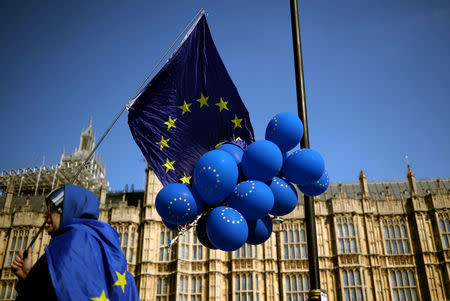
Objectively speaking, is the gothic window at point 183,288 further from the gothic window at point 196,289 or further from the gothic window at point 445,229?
the gothic window at point 445,229

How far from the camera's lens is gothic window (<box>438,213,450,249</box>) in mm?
27797

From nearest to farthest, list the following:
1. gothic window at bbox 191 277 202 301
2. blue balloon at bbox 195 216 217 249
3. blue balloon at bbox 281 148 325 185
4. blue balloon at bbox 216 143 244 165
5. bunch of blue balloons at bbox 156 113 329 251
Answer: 1. bunch of blue balloons at bbox 156 113 329 251
2. blue balloon at bbox 281 148 325 185
3. blue balloon at bbox 195 216 217 249
4. blue balloon at bbox 216 143 244 165
5. gothic window at bbox 191 277 202 301

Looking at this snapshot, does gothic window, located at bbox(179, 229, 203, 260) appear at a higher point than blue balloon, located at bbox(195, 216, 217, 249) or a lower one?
higher

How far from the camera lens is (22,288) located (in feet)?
10.1

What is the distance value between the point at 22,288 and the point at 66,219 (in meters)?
0.64

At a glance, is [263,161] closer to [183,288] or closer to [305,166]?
[305,166]

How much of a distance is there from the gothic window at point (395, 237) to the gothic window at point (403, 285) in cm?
150

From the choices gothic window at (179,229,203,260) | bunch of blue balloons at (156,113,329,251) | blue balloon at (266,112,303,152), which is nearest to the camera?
bunch of blue balloons at (156,113,329,251)

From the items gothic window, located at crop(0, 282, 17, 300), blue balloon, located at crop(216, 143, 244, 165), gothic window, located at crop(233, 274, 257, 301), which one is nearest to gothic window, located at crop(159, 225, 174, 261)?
gothic window, located at crop(233, 274, 257, 301)

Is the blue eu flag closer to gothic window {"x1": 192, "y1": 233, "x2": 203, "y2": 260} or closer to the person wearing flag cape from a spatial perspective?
the person wearing flag cape

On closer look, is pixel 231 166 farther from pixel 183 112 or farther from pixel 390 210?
pixel 390 210

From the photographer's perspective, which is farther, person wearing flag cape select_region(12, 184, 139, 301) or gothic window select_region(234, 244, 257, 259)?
gothic window select_region(234, 244, 257, 259)

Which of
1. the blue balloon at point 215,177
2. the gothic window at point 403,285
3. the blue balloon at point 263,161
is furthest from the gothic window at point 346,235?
the blue balloon at point 215,177

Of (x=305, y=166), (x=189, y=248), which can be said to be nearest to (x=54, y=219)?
(x=305, y=166)
